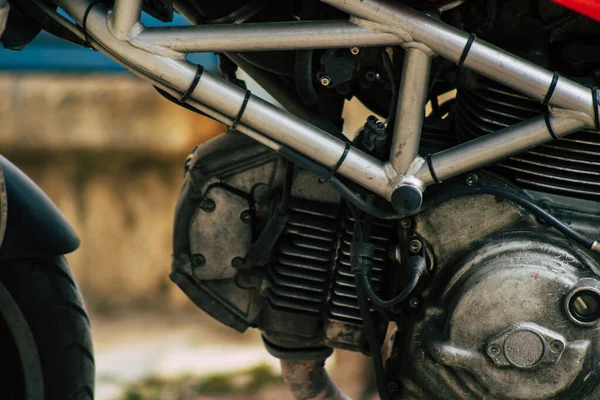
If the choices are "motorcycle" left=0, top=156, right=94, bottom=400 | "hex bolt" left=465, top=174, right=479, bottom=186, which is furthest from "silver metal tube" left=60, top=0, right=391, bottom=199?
"motorcycle" left=0, top=156, right=94, bottom=400

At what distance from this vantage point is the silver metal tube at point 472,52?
1.93 meters

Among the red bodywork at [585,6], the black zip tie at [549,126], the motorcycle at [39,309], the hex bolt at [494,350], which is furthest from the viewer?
the motorcycle at [39,309]

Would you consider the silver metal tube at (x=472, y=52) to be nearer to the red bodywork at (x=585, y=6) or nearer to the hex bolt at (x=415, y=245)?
the red bodywork at (x=585, y=6)

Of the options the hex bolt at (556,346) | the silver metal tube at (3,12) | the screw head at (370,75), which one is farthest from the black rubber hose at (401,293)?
the silver metal tube at (3,12)

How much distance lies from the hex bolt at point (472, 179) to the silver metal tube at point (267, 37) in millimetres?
363

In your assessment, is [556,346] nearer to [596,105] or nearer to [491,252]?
[491,252]

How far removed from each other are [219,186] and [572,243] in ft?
2.80

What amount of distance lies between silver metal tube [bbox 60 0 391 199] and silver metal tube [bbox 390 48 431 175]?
5cm

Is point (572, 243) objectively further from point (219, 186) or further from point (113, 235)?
point (113, 235)

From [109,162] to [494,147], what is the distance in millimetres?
4166

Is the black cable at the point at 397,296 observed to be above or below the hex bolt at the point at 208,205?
below

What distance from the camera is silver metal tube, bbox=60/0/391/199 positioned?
1979 millimetres

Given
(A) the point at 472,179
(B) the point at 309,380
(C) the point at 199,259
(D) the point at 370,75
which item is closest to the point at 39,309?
(C) the point at 199,259

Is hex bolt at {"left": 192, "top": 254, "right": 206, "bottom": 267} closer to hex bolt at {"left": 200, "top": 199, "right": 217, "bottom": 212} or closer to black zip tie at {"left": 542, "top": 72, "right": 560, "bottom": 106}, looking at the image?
hex bolt at {"left": 200, "top": 199, "right": 217, "bottom": 212}
